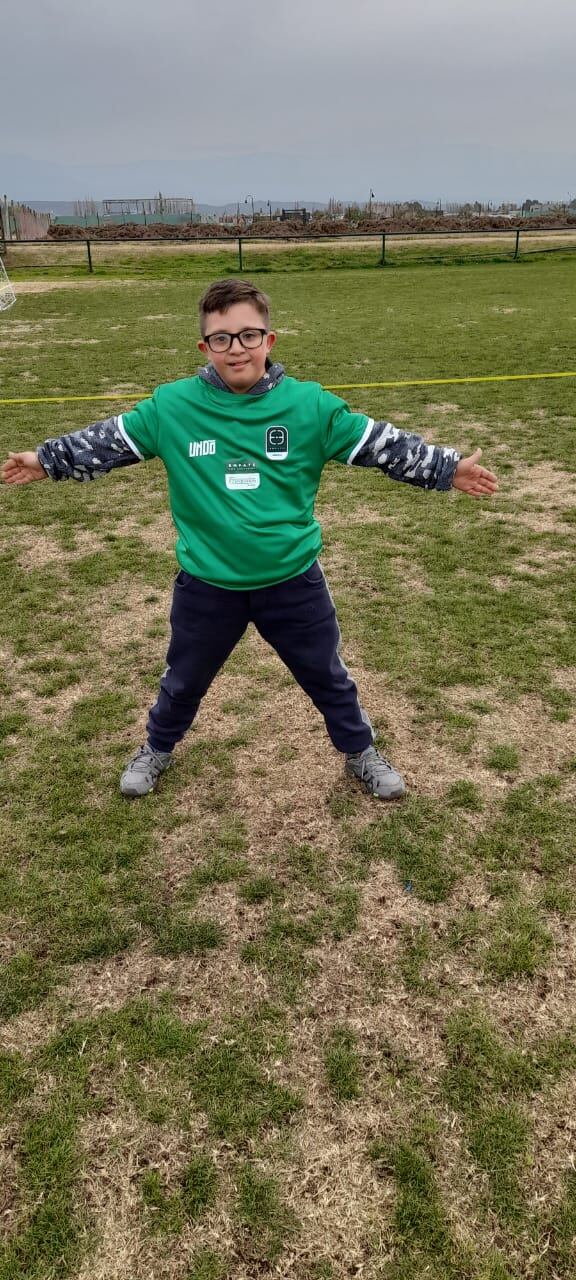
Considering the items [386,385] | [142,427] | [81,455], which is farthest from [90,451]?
[386,385]

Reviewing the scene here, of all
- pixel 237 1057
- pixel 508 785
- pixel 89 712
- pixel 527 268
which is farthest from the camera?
pixel 527 268

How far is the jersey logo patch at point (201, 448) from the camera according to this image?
2.50 m

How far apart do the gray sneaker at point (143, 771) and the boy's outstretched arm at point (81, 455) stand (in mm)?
1157

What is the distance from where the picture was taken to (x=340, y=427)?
2.52 metres

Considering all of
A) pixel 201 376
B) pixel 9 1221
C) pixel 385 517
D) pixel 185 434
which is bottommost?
pixel 9 1221

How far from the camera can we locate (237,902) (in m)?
2.68

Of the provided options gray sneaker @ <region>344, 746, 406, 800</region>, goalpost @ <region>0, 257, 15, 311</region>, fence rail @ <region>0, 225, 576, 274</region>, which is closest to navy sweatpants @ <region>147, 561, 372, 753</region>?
gray sneaker @ <region>344, 746, 406, 800</region>

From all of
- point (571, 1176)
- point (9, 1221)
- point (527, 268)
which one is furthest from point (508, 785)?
point (527, 268)

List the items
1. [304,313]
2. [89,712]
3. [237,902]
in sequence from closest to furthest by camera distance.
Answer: [237,902]
[89,712]
[304,313]

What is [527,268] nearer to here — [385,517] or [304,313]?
[304,313]

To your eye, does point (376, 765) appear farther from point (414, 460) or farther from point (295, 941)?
point (414, 460)

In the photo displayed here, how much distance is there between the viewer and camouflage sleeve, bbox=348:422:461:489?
8.32 feet

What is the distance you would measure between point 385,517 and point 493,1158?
4.60 meters

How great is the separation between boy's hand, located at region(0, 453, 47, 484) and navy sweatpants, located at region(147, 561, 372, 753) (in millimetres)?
577
